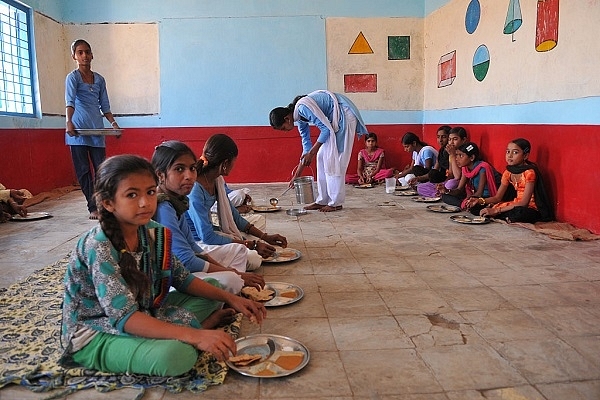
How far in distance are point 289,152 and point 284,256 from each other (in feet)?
15.0

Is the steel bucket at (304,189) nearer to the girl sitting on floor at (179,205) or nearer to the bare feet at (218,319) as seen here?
the girl sitting on floor at (179,205)

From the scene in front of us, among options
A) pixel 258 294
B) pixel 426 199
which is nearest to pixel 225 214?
pixel 258 294

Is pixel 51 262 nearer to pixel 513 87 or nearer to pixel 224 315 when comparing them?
pixel 224 315

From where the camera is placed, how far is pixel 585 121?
3.94 metres

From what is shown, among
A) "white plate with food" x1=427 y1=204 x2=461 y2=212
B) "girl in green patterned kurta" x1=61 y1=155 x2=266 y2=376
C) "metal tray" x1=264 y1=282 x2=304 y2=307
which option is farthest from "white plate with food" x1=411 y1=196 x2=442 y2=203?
"girl in green patterned kurta" x1=61 y1=155 x2=266 y2=376

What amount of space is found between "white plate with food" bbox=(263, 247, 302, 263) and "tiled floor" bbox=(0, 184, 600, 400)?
8 cm

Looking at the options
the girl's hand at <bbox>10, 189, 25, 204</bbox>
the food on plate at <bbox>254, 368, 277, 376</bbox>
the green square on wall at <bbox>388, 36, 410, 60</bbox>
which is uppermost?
the green square on wall at <bbox>388, 36, 410, 60</bbox>

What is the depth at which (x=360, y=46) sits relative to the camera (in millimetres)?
7680

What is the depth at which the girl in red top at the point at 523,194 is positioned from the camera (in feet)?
14.3

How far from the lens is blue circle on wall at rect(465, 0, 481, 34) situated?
18.9 ft

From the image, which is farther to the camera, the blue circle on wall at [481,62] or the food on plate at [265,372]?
the blue circle on wall at [481,62]

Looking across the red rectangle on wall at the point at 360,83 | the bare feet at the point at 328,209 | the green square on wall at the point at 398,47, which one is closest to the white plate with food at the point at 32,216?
the bare feet at the point at 328,209

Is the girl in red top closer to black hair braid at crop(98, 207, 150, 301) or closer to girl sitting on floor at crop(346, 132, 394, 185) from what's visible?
girl sitting on floor at crop(346, 132, 394, 185)

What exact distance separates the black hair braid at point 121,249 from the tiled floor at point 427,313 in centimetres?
39
